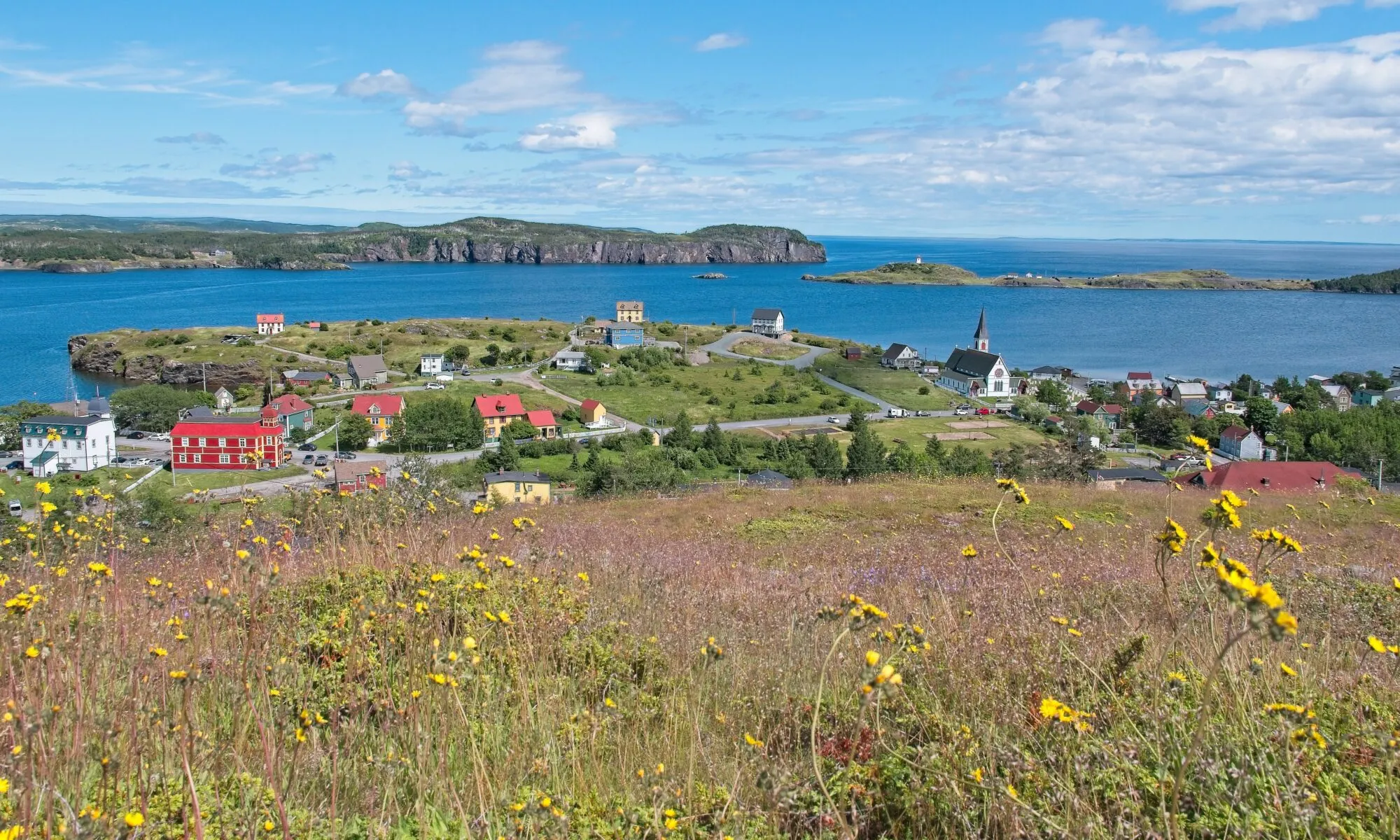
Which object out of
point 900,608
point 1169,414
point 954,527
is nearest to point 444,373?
point 1169,414

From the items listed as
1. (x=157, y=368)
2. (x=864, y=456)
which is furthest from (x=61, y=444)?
(x=157, y=368)

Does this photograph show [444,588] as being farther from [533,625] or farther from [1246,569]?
[1246,569]

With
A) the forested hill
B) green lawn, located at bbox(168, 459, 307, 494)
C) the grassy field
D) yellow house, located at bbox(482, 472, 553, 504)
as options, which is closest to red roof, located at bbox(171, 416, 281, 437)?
green lawn, located at bbox(168, 459, 307, 494)

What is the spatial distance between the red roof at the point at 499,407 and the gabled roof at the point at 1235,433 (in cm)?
4179

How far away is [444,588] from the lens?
4332 millimetres

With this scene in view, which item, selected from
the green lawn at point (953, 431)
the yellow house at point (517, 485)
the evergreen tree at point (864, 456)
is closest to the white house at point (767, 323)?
the green lawn at point (953, 431)

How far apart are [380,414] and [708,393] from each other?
919 inches

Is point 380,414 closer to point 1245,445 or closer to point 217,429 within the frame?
point 217,429

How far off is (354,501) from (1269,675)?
19.0ft

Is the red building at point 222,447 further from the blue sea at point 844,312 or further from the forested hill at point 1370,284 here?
the forested hill at point 1370,284

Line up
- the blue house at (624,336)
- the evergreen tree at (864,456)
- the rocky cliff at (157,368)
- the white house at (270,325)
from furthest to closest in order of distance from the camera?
the white house at (270,325) < the blue house at (624,336) < the rocky cliff at (157,368) < the evergreen tree at (864,456)

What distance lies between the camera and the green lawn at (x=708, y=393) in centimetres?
5691

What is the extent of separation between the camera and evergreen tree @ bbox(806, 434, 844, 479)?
37.3 meters

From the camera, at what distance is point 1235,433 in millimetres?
49281
